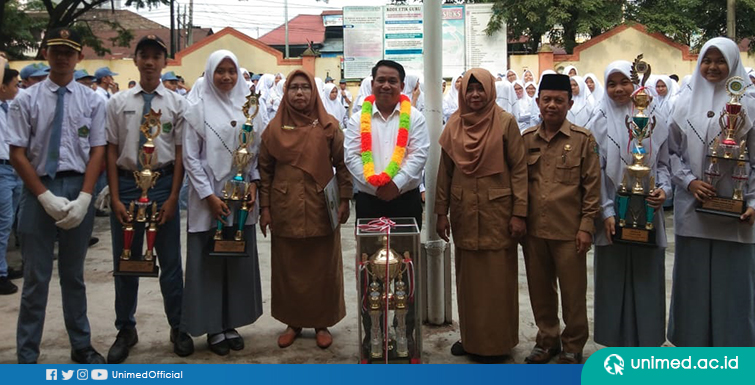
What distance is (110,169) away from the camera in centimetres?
345

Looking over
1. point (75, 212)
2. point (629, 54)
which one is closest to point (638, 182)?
point (75, 212)

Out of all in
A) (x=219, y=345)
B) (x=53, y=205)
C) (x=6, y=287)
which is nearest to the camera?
(x=53, y=205)

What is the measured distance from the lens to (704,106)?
3.18 meters

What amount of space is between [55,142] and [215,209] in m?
0.92

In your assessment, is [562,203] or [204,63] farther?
[204,63]

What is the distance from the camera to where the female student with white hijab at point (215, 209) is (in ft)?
11.6

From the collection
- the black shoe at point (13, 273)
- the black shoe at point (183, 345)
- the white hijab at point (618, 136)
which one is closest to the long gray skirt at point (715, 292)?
the white hijab at point (618, 136)

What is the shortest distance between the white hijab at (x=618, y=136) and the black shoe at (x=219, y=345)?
2.50 metres

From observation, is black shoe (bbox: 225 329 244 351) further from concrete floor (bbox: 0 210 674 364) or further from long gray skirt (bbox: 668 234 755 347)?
long gray skirt (bbox: 668 234 755 347)

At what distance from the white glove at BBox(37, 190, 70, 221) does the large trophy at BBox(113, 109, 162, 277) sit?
0.36 m

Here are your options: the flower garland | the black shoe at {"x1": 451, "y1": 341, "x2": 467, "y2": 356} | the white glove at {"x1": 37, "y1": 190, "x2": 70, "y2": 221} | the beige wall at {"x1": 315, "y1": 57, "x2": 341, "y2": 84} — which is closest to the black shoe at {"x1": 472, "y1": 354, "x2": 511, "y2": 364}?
the black shoe at {"x1": 451, "y1": 341, "x2": 467, "y2": 356}

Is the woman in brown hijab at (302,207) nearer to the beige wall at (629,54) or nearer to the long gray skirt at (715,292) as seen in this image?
the long gray skirt at (715,292)

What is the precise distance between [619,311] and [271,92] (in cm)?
1072

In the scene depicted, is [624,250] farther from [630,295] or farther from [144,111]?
[144,111]
